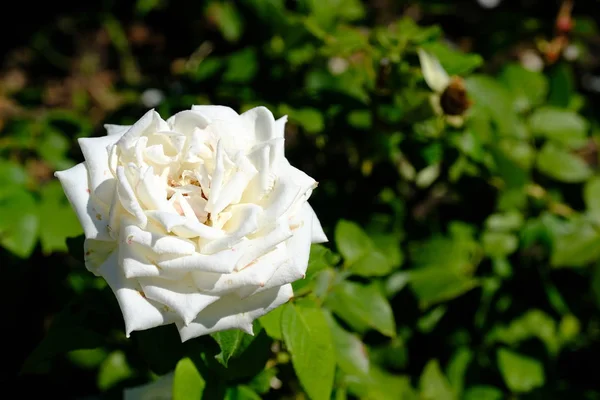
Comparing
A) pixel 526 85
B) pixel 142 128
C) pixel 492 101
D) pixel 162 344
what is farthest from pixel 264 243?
pixel 526 85

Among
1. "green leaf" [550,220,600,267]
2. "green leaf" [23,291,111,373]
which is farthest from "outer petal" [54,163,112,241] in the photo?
"green leaf" [550,220,600,267]

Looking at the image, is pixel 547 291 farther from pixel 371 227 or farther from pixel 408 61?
pixel 408 61

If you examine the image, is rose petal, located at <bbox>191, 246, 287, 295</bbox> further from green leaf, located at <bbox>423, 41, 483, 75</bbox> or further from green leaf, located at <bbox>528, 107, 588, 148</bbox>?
green leaf, located at <bbox>528, 107, 588, 148</bbox>

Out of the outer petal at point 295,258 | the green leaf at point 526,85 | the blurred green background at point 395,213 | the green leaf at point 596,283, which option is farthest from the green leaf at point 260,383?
the green leaf at point 526,85

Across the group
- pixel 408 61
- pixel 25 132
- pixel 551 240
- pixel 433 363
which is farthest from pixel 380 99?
pixel 25 132

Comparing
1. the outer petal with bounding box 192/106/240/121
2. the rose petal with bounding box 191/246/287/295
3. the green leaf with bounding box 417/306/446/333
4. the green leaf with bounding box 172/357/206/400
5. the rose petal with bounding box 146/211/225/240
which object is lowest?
the green leaf with bounding box 417/306/446/333

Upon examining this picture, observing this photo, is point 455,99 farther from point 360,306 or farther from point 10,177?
point 10,177
